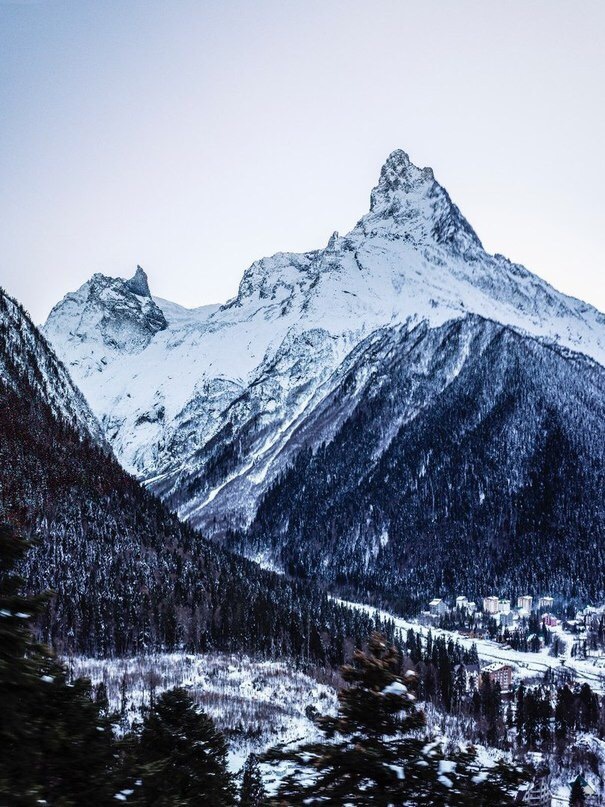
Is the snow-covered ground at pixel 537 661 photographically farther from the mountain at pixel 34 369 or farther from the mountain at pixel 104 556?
the mountain at pixel 34 369

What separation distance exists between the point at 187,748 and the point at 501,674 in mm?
139428

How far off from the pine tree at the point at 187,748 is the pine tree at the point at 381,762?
1163 cm

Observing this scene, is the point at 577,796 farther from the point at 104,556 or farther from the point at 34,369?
the point at 34,369

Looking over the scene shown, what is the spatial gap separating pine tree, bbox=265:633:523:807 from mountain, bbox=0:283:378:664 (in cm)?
9886

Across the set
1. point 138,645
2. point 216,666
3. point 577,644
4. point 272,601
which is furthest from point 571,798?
point 577,644

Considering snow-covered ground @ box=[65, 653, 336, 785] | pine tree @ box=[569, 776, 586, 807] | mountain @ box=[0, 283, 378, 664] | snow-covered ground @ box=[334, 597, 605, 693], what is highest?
mountain @ box=[0, 283, 378, 664]

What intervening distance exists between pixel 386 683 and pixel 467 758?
Result: 209 centimetres

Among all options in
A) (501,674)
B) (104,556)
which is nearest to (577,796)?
(501,674)

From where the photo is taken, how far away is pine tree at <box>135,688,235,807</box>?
79.9ft

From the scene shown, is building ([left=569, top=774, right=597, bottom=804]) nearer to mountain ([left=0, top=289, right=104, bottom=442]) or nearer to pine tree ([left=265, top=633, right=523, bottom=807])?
pine tree ([left=265, top=633, right=523, bottom=807])

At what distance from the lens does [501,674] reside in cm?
15000

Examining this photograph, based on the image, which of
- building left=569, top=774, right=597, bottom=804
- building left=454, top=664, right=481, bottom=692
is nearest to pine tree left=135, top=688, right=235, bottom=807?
building left=569, top=774, right=597, bottom=804

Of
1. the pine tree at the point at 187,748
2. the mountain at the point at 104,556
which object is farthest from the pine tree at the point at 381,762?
the mountain at the point at 104,556

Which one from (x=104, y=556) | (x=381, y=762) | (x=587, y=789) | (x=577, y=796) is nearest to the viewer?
(x=381, y=762)
